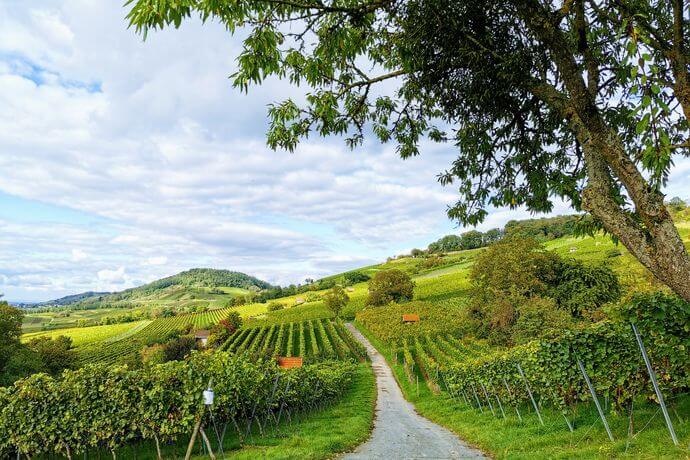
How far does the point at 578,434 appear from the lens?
344 inches

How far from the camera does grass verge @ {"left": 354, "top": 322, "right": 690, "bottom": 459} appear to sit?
20.8ft

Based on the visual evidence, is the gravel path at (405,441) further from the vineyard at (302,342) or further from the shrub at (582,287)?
the vineyard at (302,342)

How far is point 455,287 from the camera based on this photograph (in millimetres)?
83938

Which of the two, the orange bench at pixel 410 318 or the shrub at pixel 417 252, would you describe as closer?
the orange bench at pixel 410 318

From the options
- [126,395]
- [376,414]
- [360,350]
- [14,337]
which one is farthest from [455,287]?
[126,395]

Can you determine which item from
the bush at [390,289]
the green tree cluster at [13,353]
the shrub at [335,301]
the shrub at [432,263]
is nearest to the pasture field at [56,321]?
the green tree cluster at [13,353]

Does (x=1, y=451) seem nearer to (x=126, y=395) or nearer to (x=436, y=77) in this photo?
(x=126, y=395)

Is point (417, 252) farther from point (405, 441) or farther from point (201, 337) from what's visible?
point (405, 441)

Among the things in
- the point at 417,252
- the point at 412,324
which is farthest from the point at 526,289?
the point at 417,252

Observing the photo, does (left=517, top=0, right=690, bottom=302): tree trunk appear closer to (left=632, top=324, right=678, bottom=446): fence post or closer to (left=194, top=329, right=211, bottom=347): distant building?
(left=632, top=324, right=678, bottom=446): fence post

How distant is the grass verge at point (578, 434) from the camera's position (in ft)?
20.8

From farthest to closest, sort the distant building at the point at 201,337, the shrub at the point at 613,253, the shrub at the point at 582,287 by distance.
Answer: the distant building at the point at 201,337
the shrub at the point at 613,253
the shrub at the point at 582,287

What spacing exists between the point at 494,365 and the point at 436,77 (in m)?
13.7

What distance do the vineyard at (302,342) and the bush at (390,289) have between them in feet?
33.5
